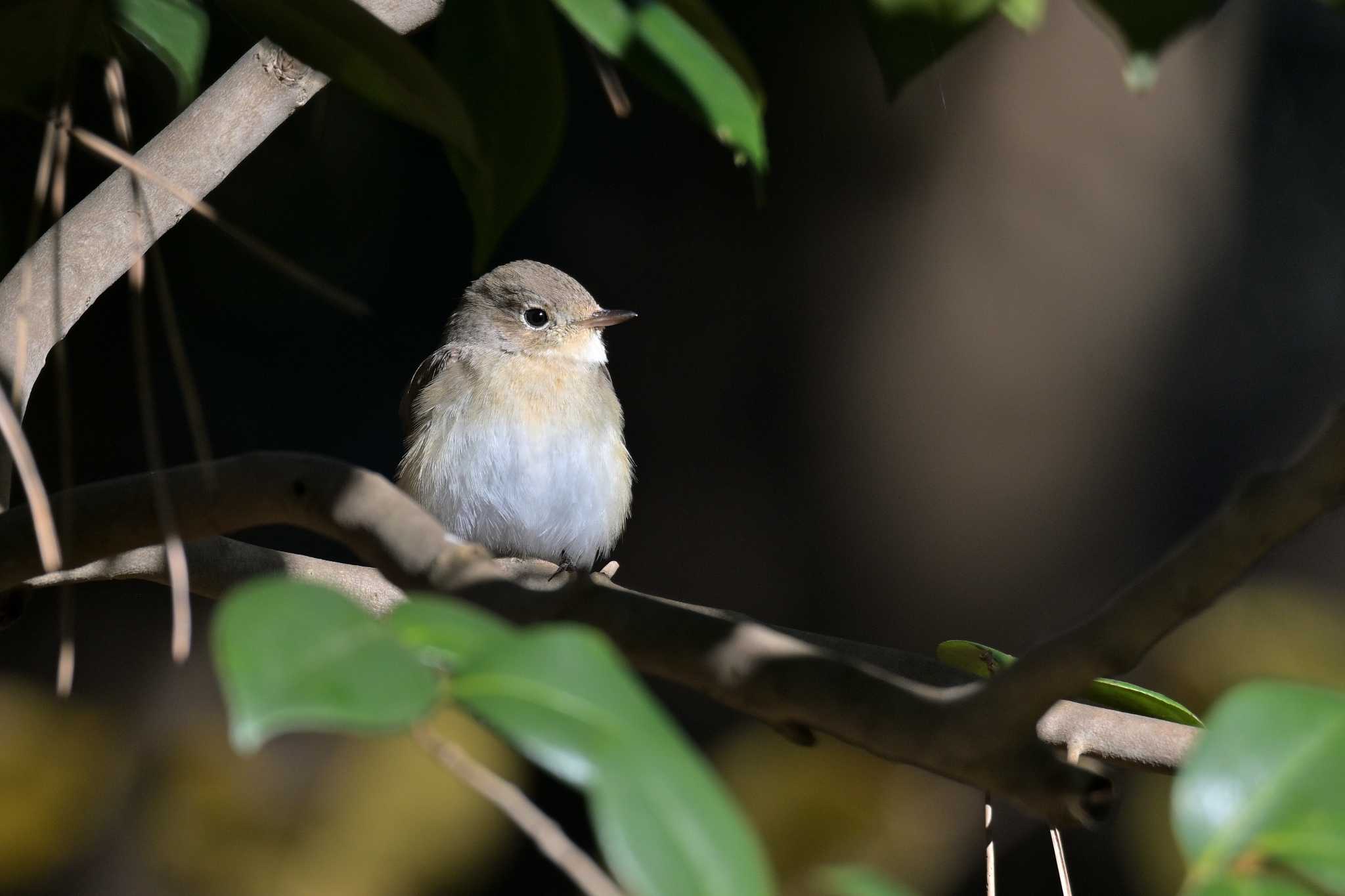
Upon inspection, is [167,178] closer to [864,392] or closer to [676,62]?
[676,62]

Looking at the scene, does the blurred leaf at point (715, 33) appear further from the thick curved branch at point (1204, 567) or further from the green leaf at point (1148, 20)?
the thick curved branch at point (1204, 567)

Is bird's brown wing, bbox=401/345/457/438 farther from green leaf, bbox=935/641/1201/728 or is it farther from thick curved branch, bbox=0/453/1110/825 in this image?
thick curved branch, bbox=0/453/1110/825

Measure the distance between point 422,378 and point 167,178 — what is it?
2286 mm

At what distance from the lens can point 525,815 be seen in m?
0.63

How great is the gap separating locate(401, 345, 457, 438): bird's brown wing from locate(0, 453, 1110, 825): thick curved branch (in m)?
2.70

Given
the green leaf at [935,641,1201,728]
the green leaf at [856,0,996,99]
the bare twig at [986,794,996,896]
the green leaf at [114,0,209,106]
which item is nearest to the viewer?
the green leaf at [856,0,996,99]

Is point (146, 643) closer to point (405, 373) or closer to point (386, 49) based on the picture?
point (405, 373)

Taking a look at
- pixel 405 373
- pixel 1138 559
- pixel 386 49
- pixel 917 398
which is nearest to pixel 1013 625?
pixel 1138 559

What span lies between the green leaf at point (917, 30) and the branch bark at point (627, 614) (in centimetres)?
40

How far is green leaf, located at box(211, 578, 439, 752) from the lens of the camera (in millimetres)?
523

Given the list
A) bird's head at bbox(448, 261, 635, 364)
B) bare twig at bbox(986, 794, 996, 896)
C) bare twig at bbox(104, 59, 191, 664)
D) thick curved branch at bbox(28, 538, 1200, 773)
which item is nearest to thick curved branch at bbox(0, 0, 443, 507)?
thick curved branch at bbox(28, 538, 1200, 773)

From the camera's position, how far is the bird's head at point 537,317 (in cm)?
402

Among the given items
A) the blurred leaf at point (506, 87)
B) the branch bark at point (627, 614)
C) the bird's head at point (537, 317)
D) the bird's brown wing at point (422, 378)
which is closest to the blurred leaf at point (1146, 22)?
the branch bark at point (627, 614)

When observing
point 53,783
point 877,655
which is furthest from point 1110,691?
point 53,783
